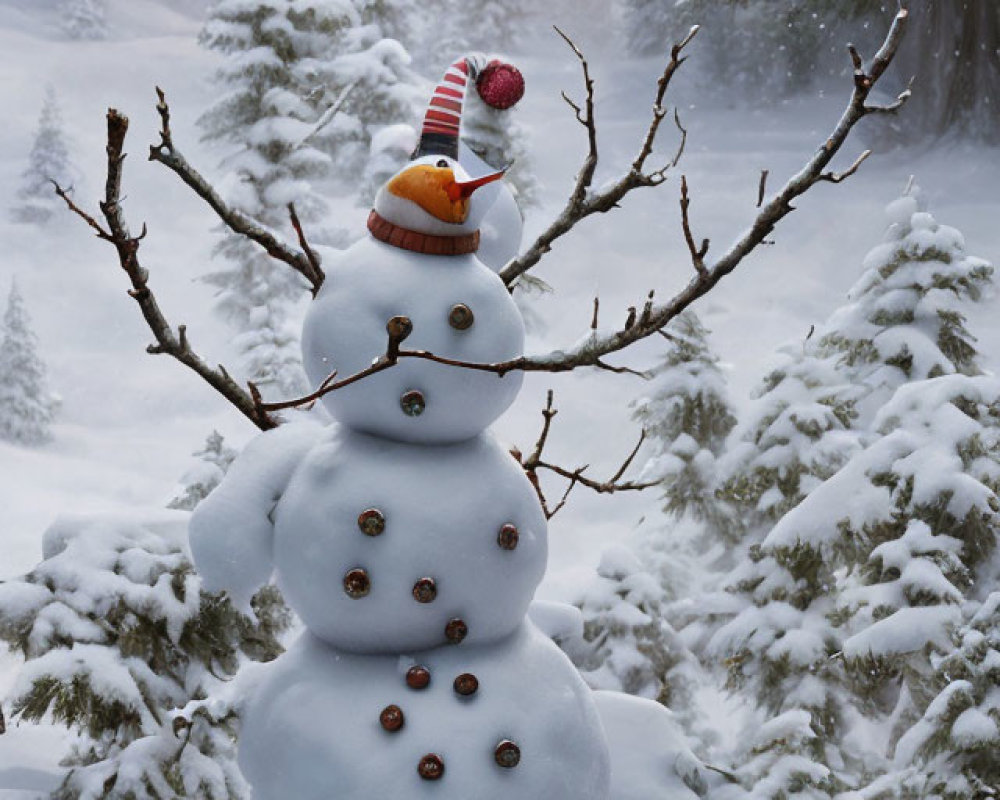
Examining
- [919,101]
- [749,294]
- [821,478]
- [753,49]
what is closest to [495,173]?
[821,478]

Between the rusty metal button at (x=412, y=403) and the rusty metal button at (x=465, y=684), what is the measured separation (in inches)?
32.1

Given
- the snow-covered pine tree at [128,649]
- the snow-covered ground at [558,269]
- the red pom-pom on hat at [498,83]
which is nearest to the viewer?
the red pom-pom on hat at [498,83]

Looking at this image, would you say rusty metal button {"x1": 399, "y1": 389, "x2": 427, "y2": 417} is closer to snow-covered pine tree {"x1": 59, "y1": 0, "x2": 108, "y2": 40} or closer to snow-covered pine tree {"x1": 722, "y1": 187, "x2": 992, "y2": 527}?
snow-covered pine tree {"x1": 722, "y1": 187, "x2": 992, "y2": 527}

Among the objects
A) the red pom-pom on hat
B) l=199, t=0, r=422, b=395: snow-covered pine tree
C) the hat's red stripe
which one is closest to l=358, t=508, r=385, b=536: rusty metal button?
the hat's red stripe

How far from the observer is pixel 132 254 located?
2832 millimetres

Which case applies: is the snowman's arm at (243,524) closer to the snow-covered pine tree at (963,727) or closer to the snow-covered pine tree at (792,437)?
the snow-covered pine tree at (963,727)

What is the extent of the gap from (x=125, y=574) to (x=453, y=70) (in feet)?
8.83

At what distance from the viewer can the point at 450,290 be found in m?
3.39

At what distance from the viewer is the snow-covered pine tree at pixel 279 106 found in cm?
1308

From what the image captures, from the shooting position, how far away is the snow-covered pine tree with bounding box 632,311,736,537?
8234mm

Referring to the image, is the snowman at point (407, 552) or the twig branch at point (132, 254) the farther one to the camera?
the snowman at point (407, 552)

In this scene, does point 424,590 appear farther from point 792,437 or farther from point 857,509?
point 792,437

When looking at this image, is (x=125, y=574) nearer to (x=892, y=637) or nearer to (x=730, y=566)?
(x=892, y=637)

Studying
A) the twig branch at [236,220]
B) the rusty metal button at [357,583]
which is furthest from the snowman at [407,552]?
the twig branch at [236,220]
